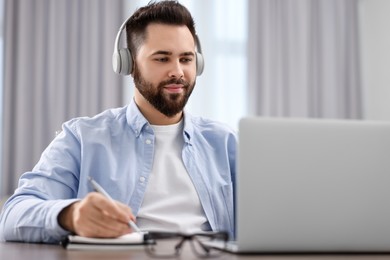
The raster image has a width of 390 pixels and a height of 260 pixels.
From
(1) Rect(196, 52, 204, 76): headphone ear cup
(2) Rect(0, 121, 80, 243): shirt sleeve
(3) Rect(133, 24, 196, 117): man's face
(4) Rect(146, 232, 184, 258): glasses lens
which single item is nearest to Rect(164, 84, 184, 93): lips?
(3) Rect(133, 24, 196, 117): man's face

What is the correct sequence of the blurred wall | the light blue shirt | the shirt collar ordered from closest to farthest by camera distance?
the light blue shirt
the shirt collar
the blurred wall

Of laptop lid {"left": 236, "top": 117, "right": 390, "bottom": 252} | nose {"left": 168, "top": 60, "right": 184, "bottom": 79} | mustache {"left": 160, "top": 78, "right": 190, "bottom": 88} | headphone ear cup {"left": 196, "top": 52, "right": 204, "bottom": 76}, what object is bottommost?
laptop lid {"left": 236, "top": 117, "right": 390, "bottom": 252}

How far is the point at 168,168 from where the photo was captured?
1.69m

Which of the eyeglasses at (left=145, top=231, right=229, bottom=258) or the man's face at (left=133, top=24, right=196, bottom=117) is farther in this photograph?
the man's face at (left=133, top=24, right=196, bottom=117)

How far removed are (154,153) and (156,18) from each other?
0.44 metres

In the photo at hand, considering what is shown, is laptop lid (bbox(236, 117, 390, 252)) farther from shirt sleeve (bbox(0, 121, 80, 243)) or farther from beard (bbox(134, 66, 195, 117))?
beard (bbox(134, 66, 195, 117))

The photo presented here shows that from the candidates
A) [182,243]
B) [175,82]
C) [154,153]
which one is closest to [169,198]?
[154,153]

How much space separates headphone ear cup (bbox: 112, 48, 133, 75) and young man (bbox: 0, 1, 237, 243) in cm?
4

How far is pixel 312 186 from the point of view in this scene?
954 millimetres

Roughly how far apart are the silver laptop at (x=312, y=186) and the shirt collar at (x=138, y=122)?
0.78 m

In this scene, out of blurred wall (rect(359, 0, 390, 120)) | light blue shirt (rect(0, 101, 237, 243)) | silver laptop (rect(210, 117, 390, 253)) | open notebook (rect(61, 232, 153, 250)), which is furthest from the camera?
blurred wall (rect(359, 0, 390, 120))

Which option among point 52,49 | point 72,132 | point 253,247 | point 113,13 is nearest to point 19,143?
point 52,49

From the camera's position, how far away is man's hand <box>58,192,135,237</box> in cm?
110

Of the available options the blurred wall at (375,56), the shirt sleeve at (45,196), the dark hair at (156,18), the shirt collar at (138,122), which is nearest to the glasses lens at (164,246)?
the shirt sleeve at (45,196)
